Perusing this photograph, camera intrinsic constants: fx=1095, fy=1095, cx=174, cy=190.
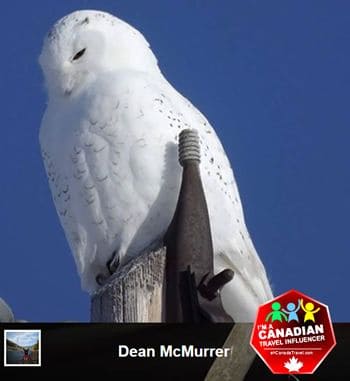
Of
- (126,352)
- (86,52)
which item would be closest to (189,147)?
(86,52)

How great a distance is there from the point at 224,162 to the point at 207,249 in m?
1.39

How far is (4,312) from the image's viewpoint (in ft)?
11.5

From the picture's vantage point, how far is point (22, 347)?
256 cm

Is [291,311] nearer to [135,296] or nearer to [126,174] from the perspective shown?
[135,296]

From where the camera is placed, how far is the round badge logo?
2539 millimetres

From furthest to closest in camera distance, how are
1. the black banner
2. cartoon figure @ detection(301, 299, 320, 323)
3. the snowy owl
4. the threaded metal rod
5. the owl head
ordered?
the owl head
the snowy owl
the threaded metal rod
cartoon figure @ detection(301, 299, 320, 323)
the black banner

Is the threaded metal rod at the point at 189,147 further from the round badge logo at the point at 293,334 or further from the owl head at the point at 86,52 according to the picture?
the round badge logo at the point at 293,334

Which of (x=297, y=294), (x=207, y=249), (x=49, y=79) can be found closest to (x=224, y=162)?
(x=49, y=79)

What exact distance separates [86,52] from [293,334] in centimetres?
318

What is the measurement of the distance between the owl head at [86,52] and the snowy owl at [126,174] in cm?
1

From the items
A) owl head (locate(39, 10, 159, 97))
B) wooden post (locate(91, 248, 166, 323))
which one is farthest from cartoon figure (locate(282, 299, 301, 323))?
owl head (locate(39, 10, 159, 97))

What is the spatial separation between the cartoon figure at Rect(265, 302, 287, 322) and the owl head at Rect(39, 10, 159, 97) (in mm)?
2845

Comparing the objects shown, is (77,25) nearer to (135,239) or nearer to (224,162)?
(224,162)

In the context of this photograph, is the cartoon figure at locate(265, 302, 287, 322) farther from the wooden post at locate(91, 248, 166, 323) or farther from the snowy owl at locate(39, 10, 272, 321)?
the snowy owl at locate(39, 10, 272, 321)
